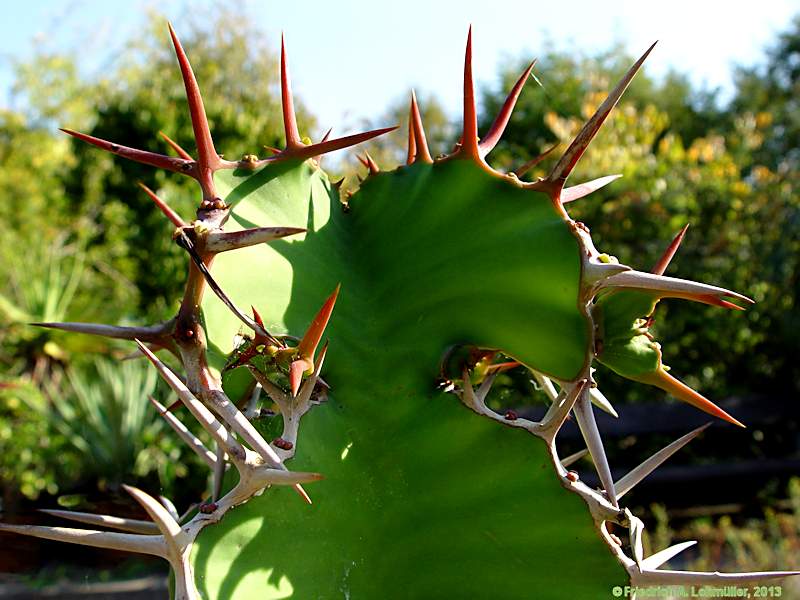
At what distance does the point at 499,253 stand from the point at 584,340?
6.4 inches

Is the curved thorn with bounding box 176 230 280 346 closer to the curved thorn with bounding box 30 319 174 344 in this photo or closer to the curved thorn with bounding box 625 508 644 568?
the curved thorn with bounding box 30 319 174 344

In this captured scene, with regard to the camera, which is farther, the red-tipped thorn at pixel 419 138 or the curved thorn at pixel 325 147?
the red-tipped thorn at pixel 419 138

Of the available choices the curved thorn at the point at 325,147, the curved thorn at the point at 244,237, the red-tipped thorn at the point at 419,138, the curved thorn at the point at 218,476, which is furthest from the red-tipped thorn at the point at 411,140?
the curved thorn at the point at 218,476

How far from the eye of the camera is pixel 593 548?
0.83m

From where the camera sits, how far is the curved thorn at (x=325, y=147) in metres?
0.92

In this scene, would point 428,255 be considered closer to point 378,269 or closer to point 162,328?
point 378,269

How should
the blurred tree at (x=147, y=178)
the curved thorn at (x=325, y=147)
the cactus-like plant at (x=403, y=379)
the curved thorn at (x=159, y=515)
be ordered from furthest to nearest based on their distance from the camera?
the blurred tree at (x=147, y=178) < the curved thorn at (x=325, y=147) < the cactus-like plant at (x=403, y=379) < the curved thorn at (x=159, y=515)

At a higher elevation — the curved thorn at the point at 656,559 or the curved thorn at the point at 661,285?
the curved thorn at the point at 661,285

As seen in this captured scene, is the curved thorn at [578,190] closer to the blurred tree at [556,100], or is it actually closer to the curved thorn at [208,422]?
the curved thorn at [208,422]

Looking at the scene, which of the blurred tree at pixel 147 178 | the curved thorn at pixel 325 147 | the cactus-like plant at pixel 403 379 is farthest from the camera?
the blurred tree at pixel 147 178

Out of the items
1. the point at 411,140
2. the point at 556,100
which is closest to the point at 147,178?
the point at 556,100

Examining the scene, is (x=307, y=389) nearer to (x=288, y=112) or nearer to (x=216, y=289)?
(x=216, y=289)

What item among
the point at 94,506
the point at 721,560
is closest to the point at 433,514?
the point at 94,506

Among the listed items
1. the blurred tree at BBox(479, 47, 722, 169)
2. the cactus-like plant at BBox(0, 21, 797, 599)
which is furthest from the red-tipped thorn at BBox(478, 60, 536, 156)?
the blurred tree at BBox(479, 47, 722, 169)
